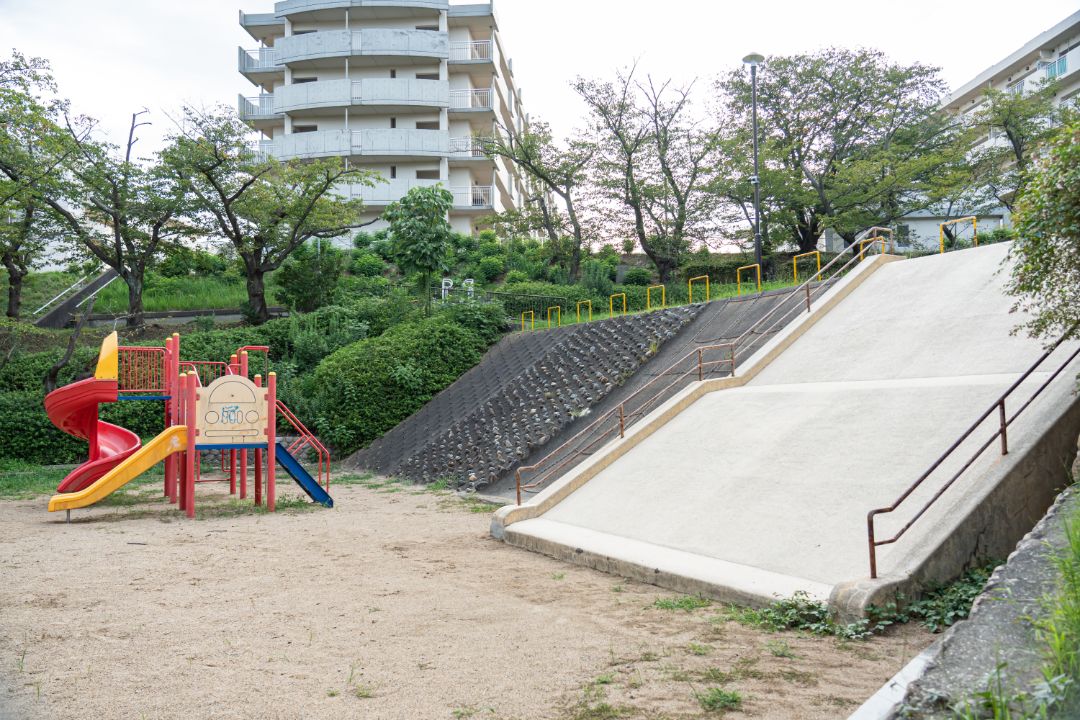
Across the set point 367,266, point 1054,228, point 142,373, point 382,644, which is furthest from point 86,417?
point 367,266

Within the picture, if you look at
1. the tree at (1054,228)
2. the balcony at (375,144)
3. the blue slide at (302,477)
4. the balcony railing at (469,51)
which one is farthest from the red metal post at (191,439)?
the balcony railing at (469,51)

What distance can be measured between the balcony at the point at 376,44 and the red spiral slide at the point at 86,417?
3247 centimetres

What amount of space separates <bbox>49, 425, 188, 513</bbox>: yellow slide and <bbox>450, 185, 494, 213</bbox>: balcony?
32.5 metres

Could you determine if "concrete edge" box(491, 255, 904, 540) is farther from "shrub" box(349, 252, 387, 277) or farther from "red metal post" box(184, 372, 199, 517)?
"shrub" box(349, 252, 387, 277)

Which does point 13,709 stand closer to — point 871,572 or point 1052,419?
point 871,572

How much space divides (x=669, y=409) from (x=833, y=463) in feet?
13.8

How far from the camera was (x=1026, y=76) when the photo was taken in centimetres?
4141

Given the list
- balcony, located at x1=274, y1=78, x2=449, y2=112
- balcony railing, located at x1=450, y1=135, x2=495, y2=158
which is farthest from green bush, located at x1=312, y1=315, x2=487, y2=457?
balcony, located at x1=274, y1=78, x2=449, y2=112

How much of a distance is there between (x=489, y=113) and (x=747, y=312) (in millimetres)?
33294

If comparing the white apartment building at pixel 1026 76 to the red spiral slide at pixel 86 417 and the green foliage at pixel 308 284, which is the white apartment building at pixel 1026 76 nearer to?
the green foliage at pixel 308 284

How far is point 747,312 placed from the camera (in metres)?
17.3

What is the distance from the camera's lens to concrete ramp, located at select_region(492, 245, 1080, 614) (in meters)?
6.65

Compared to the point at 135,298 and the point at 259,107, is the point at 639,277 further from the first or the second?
the point at 259,107

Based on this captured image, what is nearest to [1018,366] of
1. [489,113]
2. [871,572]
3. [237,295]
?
[871,572]
